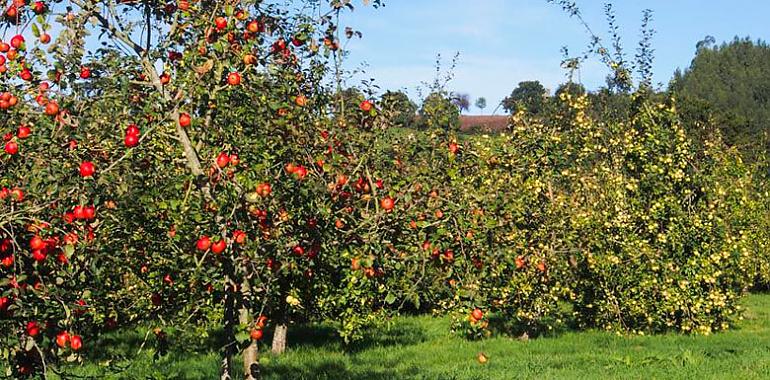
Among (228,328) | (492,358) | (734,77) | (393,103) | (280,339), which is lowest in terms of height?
(492,358)

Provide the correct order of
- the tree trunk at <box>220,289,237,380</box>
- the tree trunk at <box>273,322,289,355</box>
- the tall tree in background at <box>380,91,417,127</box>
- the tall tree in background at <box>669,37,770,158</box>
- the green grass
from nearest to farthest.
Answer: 1. the tree trunk at <box>220,289,237,380</box>
2. the tall tree in background at <box>380,91,417,127</box>
3. the green grass
4. the tree trunk at <box>273,322,289,355</box>
5. the tall tree in background at <box>669,37,770,158</box>

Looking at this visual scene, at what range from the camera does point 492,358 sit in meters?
11.8

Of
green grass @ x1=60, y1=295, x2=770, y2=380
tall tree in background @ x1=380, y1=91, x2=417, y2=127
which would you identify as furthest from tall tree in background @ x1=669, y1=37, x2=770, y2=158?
tall tree in background @ x1=380, y1=91, x2=417, y2=127

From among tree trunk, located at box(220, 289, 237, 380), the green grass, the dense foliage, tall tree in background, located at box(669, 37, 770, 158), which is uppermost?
tall tree in background, located at box(669, 37, 770, 158)

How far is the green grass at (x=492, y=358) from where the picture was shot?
10281mm

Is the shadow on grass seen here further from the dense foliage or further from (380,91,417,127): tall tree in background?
(380,91,417,127): tall tree in background

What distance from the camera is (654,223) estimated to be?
14102 millimetres

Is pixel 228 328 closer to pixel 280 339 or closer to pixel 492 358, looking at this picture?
pixel 492 358

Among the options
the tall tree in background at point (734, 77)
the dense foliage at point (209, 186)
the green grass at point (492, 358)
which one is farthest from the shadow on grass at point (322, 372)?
the tall tree in background at point (734, 77)

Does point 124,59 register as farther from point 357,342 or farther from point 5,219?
point 357,342

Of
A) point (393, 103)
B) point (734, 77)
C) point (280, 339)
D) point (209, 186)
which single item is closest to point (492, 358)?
point (280, 339)

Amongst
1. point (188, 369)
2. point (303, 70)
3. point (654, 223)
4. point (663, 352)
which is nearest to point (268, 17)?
point (303, 70)

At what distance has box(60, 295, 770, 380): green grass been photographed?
33.7 feet

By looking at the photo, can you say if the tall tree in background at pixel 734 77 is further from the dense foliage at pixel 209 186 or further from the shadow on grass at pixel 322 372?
the dense foliage at pixel 209 186
